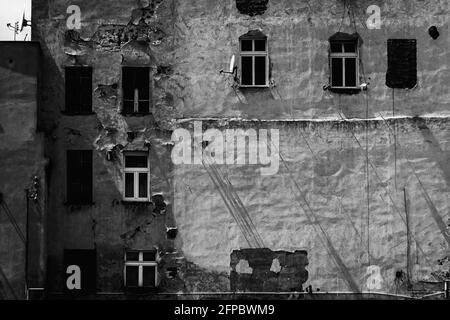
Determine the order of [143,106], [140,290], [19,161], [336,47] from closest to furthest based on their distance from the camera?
1. [19,161]
2. [140,290]
3. [143,106]
4. [336,47]

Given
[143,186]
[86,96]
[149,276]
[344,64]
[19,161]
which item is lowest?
[149,276]

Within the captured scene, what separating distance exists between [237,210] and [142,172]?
10.1 feet

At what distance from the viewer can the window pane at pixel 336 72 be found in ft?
162

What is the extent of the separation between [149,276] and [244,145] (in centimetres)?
484

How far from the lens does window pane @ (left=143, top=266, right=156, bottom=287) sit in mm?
48312

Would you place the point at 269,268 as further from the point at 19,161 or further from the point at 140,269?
the point at 19,161

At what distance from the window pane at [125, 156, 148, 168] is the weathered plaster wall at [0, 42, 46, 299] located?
2.70m

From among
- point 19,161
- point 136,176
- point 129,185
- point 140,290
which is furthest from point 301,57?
point 19,161

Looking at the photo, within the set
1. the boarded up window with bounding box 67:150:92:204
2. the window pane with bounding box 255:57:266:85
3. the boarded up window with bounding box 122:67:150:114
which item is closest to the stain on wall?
the window pane with bounding box 255:57:266:85

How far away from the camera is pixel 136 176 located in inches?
1922

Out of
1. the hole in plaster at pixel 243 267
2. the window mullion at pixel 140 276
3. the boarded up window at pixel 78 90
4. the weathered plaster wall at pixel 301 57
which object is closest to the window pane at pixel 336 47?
the weathered plaster wall at pixel 301 57

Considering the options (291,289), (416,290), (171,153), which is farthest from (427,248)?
(171,153)

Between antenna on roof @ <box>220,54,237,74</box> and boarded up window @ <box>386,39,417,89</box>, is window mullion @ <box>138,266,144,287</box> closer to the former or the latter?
antenna on roof @ <box>220,54,237,74</box>

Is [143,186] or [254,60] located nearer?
[143,186]
